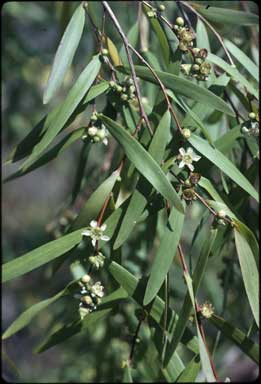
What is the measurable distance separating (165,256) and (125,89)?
10.4 inches

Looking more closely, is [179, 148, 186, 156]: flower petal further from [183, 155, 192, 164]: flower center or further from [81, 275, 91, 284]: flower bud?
[81, 275, 91, 284]: flower bud

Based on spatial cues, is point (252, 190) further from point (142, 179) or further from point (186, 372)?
point (186, 372)

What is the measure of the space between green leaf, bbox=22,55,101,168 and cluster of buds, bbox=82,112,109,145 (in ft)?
0.11

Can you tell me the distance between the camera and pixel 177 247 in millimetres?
877

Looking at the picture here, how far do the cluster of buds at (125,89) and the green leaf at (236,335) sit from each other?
0.34 m

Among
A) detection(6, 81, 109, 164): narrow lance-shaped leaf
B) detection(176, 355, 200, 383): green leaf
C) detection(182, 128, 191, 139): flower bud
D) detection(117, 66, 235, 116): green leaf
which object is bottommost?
detection(176, 355, 200, 383): green leaf

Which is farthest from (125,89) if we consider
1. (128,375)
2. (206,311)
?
(128,375)

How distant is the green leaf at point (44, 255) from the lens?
0.89m

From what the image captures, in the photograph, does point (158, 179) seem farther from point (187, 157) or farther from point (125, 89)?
point (125, 89)

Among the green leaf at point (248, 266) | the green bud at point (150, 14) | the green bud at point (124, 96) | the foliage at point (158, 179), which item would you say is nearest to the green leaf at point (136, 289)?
the foliage at point (158, 179)

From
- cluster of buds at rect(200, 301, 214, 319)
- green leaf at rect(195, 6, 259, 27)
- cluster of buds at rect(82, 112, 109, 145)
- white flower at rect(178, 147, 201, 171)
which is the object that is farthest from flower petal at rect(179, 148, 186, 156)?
green leaf at rect(195, 6, 259, 27)

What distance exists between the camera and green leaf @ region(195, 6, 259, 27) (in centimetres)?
112

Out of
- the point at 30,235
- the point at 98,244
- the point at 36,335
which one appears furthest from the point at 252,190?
the point at 36,335

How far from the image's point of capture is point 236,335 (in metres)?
0.97
